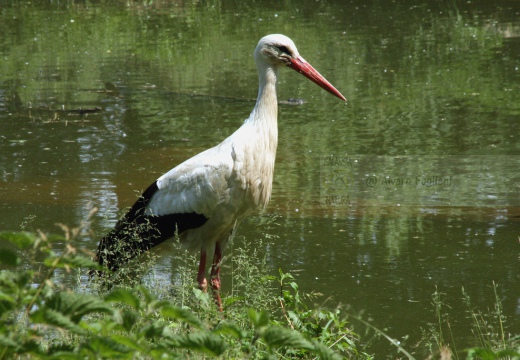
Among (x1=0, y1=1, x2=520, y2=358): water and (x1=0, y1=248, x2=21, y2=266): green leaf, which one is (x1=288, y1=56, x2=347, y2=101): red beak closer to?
(x1=0, y1=1, x2=520, y2=358): water

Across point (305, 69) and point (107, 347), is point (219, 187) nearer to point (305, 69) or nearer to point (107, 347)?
point (305, 69)

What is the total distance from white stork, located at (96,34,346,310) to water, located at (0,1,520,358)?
11.8 inches

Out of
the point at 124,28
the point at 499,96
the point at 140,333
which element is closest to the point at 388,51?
the point at 499,96

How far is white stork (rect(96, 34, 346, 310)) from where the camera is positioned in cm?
482

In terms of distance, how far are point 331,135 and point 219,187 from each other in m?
3.78

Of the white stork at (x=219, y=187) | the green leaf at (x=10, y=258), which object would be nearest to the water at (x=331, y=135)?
the white stork at (x=219, y=187)

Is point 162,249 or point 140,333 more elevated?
point 140,333

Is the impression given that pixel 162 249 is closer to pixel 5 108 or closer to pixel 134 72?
pixel 5 108

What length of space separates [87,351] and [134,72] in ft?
32.6

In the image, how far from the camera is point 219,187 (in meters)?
4.83

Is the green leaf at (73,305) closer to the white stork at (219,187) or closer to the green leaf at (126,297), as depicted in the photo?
the green leaf at (126,297)

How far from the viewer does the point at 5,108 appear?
980 cm

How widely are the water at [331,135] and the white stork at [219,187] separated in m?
0.30

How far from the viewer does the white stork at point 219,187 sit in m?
4.82
